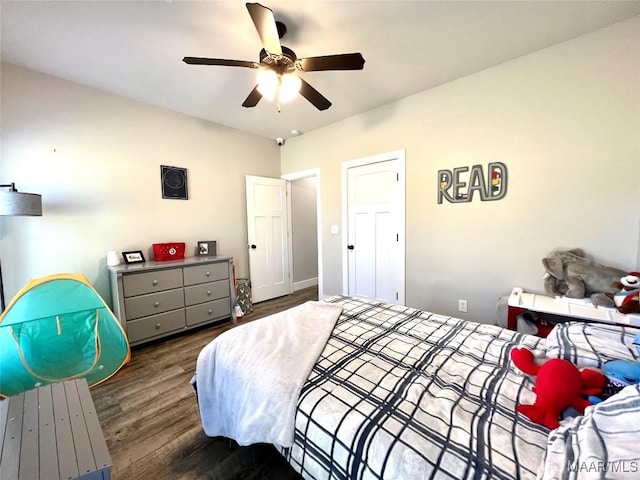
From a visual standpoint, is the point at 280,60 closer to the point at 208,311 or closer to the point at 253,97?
the point at 253,97

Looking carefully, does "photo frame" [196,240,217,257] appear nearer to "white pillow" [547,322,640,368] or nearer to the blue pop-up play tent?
the blue pop-up play tent

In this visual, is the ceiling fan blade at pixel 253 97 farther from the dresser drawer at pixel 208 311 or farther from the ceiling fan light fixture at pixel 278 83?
the dresser drawer at pixel 208 311

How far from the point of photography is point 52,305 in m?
2.23

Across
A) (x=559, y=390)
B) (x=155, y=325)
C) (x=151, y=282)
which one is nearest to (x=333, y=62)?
(x=559, y=390)

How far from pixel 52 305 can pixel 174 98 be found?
235cm

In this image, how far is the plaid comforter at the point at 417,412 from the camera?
2.41ft

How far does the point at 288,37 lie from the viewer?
196 cm

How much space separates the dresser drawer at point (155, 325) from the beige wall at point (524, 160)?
2.70 m

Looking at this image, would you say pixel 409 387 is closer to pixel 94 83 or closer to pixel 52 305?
pixel 52 305

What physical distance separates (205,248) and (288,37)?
2.60 meters

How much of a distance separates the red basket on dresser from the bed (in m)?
2.11

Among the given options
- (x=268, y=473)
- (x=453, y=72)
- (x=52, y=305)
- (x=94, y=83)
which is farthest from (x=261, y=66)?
(x=52, y=305)

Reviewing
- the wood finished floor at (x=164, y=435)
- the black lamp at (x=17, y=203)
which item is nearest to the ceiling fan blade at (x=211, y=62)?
the black lamp at (x=17, y=203)

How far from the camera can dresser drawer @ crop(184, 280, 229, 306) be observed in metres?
2.93
